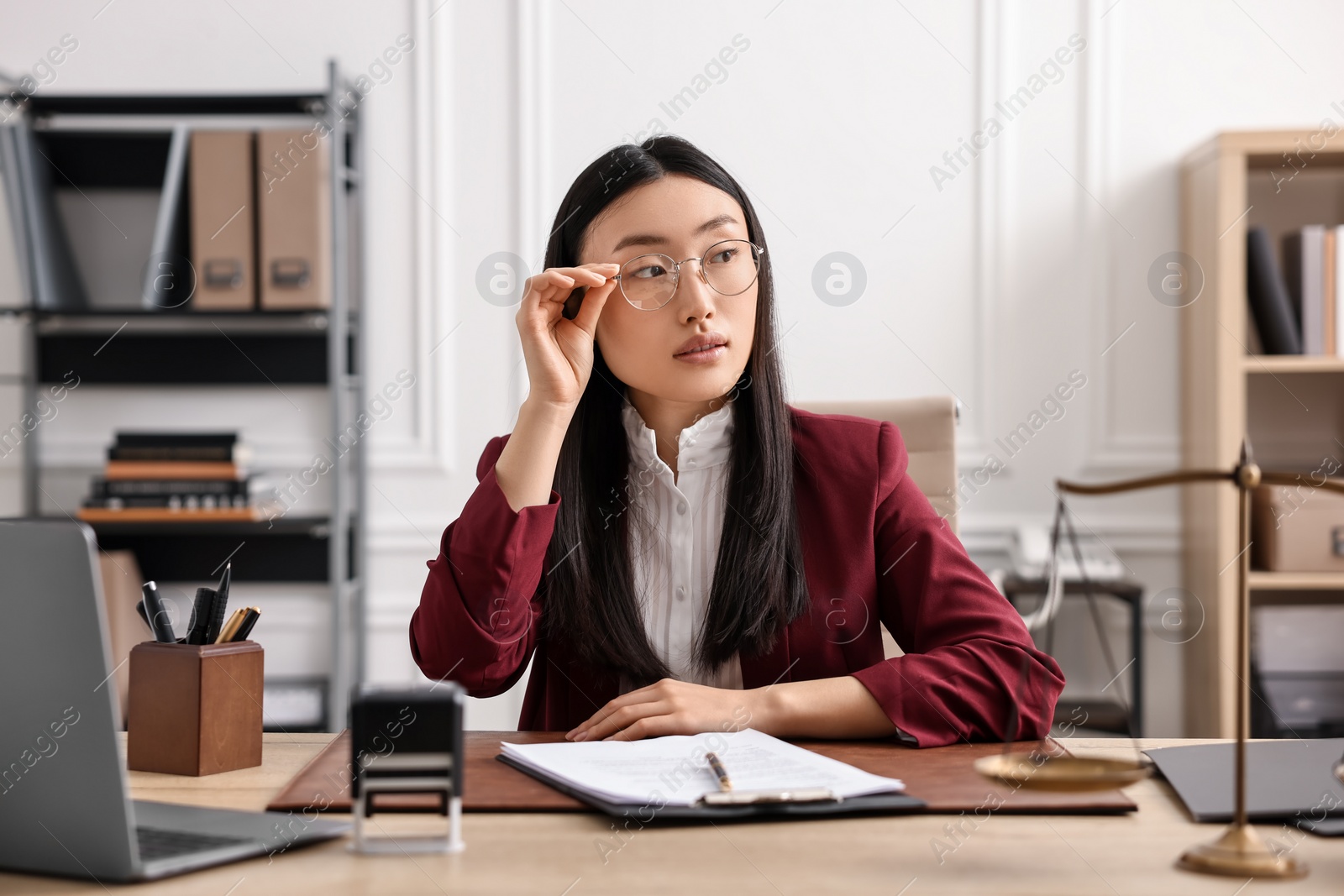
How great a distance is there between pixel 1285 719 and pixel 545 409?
6.66ft

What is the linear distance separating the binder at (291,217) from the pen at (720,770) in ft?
6.88

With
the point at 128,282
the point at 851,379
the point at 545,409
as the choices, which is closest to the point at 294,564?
the point at 128,282

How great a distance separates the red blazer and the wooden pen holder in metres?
0.27

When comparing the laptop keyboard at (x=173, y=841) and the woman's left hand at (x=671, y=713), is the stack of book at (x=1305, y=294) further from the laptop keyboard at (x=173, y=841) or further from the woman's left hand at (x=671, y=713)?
the laptop keyboard at (x=173, y=841)

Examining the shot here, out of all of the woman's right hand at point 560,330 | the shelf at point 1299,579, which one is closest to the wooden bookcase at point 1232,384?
the shelf at point 1299,579

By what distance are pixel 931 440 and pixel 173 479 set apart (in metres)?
1.90

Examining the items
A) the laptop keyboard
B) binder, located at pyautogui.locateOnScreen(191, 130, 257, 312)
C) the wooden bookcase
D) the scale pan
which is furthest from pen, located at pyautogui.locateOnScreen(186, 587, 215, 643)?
the wooden bookcase

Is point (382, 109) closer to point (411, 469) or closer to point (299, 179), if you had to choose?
point (299, 179)

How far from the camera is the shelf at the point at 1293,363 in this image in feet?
8.21

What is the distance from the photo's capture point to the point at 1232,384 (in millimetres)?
2539

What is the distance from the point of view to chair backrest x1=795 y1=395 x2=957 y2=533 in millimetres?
1613

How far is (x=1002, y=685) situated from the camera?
1.08 meters

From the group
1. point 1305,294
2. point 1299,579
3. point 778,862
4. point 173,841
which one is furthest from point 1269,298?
point 173,841

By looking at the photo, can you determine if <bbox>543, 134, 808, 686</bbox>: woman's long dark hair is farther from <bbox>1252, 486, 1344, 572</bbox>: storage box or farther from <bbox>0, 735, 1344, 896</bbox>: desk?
<bbox>1252, 486, 1344, 572</bbox>: storage box
